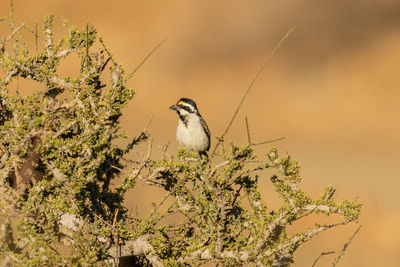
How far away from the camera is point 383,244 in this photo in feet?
51.5

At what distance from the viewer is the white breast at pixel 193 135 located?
885cm

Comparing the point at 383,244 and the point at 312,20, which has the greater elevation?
the point at 312,20

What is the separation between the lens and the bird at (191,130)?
8.86 meters

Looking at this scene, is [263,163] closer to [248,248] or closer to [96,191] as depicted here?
[248,248]

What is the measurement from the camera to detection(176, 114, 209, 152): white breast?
348 inches

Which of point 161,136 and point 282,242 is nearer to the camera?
point 282,242

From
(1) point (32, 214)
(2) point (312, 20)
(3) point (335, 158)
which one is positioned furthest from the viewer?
(2) point (312, 20)

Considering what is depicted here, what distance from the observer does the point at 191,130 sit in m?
8.88

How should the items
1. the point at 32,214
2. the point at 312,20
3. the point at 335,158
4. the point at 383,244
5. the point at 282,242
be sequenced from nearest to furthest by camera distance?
the point at 282,242
the point at 32,214
the point at 383,244
the point at 335,158
the point at 312,20

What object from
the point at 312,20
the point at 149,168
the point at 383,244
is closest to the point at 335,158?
the point at 383,244

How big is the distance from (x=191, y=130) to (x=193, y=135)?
0.09m

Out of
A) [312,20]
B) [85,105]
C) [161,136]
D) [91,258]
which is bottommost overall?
[91,258]

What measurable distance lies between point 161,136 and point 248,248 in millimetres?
17759

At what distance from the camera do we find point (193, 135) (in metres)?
8.85
